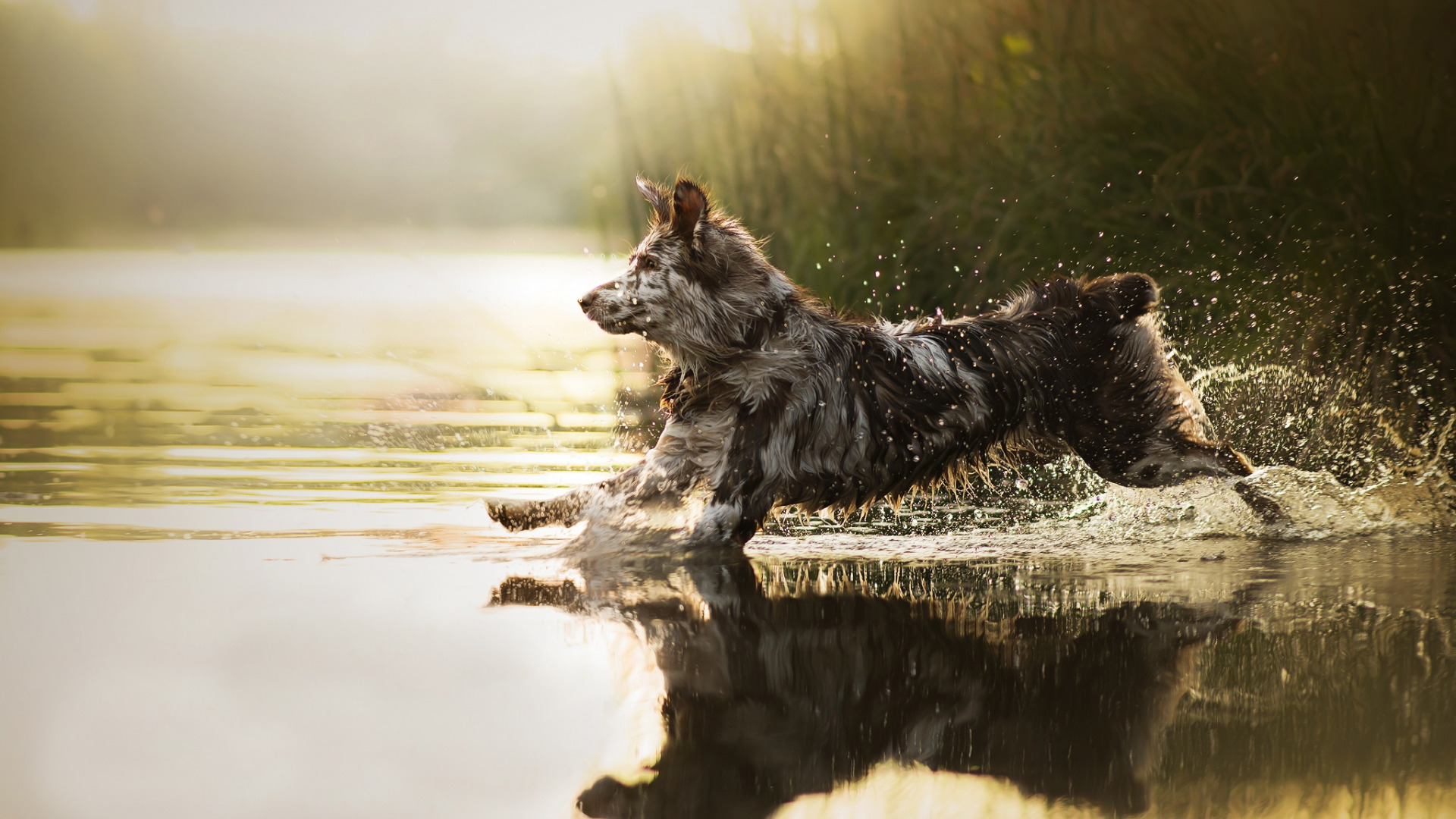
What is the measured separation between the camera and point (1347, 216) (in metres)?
6.47

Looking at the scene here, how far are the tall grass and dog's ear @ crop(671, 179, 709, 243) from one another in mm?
2438

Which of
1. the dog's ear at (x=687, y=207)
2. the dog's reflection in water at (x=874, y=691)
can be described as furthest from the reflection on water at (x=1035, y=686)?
the dog's ear at (x=687, y=207)

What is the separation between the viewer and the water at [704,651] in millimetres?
2186

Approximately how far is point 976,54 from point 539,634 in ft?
17.3

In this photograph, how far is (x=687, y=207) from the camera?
4.57m

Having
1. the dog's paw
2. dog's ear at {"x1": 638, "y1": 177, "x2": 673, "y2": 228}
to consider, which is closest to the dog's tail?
dog's ear at {"x1": 638, "y1": 177, "x2": 673, "y2": 228}

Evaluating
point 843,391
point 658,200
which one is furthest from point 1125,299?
point 658,200

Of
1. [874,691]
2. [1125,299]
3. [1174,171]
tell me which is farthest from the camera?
[1174,171]

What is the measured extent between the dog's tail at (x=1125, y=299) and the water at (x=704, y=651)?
85 centimetres

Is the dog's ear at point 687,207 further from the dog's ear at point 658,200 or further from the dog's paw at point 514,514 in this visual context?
the dog's paw at point 514,514

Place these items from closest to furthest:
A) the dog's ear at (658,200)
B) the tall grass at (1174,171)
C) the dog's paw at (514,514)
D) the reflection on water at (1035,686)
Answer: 1. the reflection on water at (1035,686)
2. the dog's paw at (514,514)
3. the dog's ear at (658,200)
4. the tall grass at (1174,171)

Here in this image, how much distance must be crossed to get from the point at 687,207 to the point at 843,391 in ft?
3.19

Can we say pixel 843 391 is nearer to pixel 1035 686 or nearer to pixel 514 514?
pixel 514 514

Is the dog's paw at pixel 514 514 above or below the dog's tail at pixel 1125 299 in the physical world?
below
